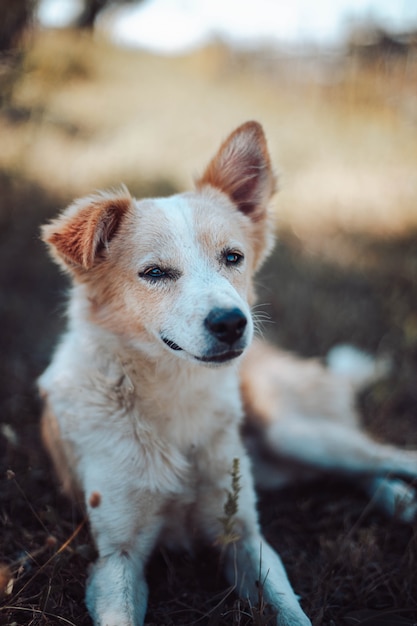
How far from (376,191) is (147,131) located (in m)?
4.06

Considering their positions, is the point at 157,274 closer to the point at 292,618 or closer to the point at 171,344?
the point at 171,344

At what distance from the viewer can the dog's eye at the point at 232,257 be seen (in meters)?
2.33

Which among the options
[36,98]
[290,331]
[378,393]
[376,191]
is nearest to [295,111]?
[376,191]

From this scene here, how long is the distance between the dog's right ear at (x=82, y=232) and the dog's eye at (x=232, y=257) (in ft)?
1.76

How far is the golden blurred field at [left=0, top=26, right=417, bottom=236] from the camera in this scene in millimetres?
6324

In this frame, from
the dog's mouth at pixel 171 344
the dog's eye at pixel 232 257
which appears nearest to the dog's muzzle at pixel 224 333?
the dog's mouth at pixel 171 344

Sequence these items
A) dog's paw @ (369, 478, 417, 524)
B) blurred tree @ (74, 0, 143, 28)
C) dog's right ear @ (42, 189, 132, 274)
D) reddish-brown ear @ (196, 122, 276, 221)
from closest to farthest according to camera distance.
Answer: dog's right ear @ (42, 189, 132, 274)
reddish-brown ear @ (196, 122, 276, 221)
dog's paw @ (369, 478, 417, 524)
blurred tree @ (74, 0, 143, 28)

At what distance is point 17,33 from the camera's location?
15.8 feet

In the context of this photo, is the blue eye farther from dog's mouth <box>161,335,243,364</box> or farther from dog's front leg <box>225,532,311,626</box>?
dog's front leg <box>225,532,311,626</box>

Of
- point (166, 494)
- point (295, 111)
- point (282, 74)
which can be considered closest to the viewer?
point (166, 494)

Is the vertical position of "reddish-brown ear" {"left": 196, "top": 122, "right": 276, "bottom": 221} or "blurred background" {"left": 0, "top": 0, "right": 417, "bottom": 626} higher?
"reddish-brown ear" {"left": 196, "top": 122, "right": 276, "bottom": 221}

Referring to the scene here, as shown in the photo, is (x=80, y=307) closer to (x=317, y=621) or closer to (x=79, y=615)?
(x=79, y=615)

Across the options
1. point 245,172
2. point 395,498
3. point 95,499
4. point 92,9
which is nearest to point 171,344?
point 95,499

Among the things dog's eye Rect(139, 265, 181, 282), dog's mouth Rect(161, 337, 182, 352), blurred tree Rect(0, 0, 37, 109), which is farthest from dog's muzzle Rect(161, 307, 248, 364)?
blurred tree Rect(0, 0, 37, 109)
